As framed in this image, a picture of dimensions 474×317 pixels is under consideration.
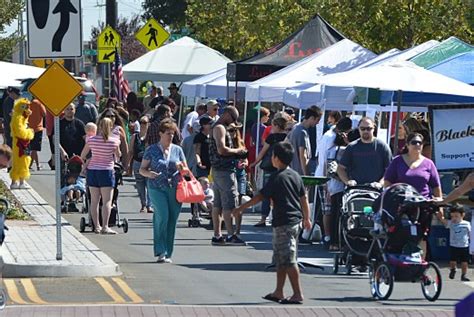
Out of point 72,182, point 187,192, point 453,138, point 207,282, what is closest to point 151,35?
point 72,182

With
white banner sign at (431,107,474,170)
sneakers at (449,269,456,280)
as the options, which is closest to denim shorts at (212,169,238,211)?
white banner sign at (431,107,474,170)

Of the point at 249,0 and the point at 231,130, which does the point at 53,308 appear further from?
the point at 249,0

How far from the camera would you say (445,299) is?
1305 cm

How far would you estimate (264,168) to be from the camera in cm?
1911

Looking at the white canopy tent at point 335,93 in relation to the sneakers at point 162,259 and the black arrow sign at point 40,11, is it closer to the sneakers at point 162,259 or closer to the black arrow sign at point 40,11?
the sneakers at point 162,259

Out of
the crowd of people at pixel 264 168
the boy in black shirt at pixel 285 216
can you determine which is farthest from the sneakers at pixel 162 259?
the boy in black shirt at pixel 285 216

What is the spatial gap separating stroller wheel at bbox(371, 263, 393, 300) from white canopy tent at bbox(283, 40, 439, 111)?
653cm

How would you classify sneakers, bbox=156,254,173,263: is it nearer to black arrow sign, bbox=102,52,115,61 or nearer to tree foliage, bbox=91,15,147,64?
black arrow sign, bbox=102,52,115,61

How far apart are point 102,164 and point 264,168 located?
98.7 inches

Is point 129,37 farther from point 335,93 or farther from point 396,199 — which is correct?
point 396,199

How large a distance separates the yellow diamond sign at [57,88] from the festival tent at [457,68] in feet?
22.2

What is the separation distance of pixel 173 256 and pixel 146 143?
5077mm

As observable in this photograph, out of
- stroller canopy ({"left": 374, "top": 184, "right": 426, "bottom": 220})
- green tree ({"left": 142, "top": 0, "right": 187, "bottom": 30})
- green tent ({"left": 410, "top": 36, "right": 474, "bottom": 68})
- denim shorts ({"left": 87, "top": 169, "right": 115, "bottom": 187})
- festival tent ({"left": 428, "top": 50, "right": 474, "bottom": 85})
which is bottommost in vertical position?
denim shorts ({"left": 87, "top": 169, "right": 115, "bottom": 187})

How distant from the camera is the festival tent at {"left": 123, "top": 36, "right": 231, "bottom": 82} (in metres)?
34.9
